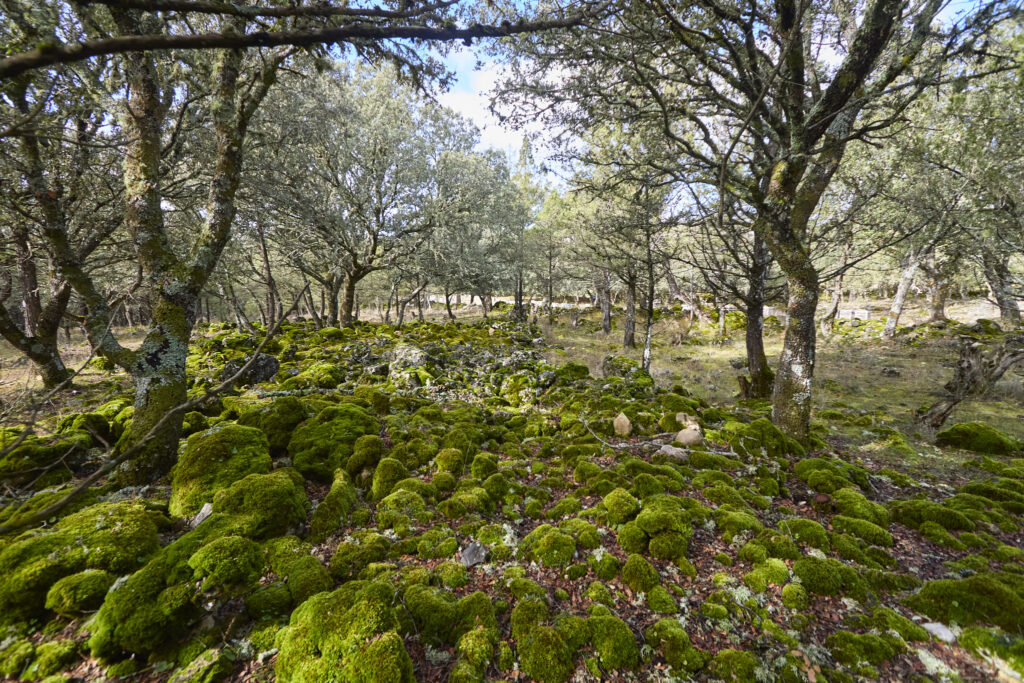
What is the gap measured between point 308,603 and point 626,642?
2.72m

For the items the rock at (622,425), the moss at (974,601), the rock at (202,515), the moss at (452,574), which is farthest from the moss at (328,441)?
the moss at (974,601)

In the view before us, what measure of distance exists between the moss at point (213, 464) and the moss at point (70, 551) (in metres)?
0.44

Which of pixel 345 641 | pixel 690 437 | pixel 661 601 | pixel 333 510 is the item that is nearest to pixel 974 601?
pixel 661 601

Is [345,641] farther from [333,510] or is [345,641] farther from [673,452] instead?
[673,452]

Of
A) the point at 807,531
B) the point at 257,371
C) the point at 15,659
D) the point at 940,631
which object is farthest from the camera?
the point at 257,371

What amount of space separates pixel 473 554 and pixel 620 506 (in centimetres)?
191

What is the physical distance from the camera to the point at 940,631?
324 centimetres

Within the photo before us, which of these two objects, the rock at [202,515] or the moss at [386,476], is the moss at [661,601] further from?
the rock at [202,515]

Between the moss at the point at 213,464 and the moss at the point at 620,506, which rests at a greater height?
the moss at the point at 213,464

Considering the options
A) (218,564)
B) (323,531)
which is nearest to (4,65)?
(218,564)

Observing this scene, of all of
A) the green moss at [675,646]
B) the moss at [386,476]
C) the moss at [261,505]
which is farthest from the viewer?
the moss at [386,476]

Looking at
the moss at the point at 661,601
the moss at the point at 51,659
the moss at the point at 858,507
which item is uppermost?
the moss at the point at 858,507

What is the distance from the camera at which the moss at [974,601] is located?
321 centimetres

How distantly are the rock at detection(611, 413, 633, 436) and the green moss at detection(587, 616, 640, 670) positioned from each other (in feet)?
14.0
